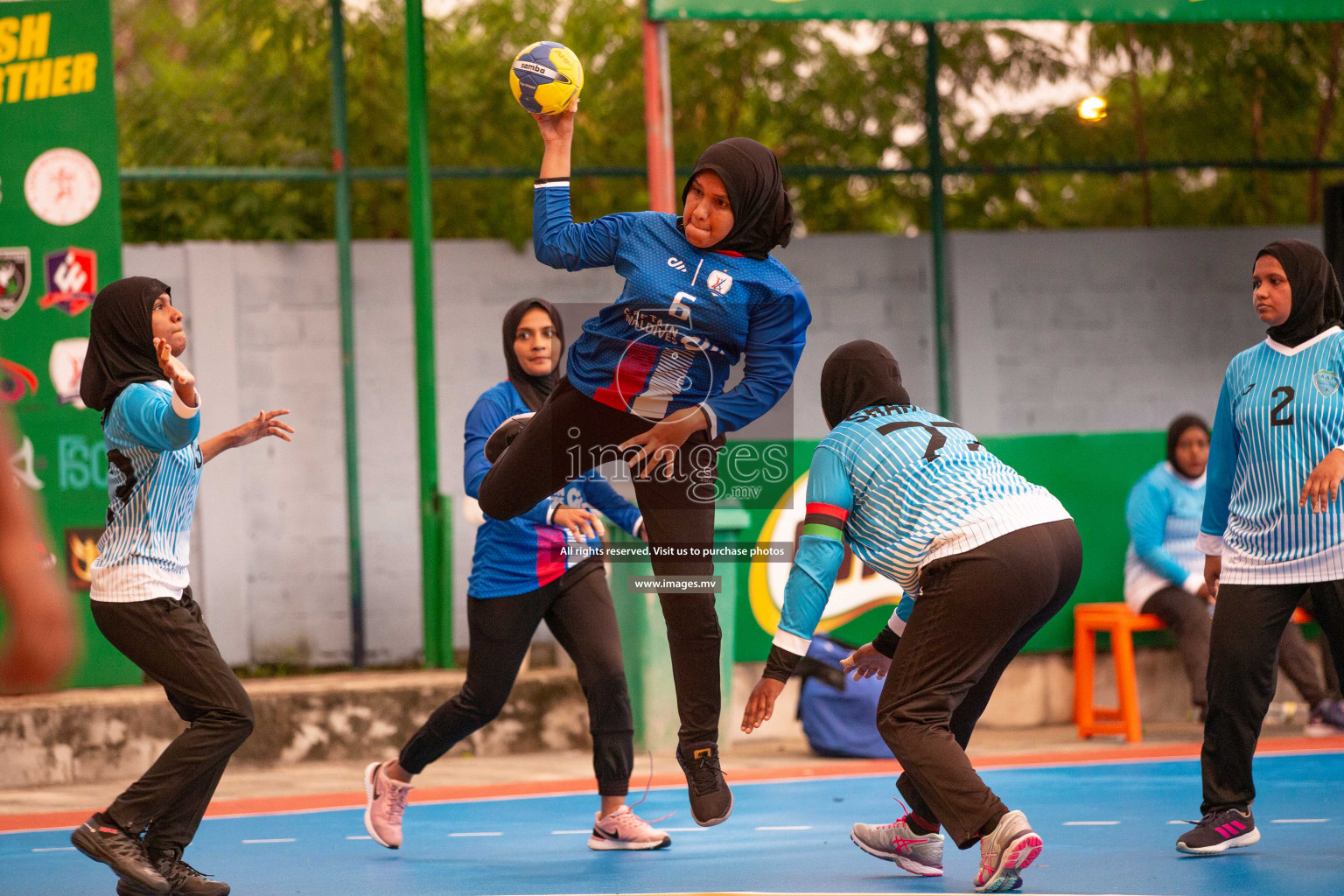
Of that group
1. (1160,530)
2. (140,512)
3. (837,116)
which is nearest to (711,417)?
(140,512)

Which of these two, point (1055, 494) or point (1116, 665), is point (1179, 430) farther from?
point (1116, 665)

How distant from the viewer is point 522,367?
6641 mm

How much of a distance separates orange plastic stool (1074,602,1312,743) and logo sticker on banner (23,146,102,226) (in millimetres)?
6421

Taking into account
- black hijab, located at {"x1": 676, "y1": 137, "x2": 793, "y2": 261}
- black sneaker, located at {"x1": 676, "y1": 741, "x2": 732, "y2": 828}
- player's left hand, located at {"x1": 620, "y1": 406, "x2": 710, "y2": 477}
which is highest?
black hijab, located at {"x1": 676, "y1": 137, "x2": 793, "y2": 261}

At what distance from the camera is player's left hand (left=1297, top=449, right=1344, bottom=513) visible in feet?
17.9

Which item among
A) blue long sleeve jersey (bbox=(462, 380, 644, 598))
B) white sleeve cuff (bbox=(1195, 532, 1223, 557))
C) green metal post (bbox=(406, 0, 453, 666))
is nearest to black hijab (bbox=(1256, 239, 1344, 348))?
white sleeve cuff (bbox=(1195, 532, 1223, 557))

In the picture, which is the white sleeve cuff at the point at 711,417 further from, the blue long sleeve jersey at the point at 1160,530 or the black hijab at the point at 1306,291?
the blue long sleeve jersey at the point at 1160,530

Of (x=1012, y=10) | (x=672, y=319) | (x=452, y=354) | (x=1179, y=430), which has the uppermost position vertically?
(x=1012, y=10)

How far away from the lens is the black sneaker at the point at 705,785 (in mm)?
5207

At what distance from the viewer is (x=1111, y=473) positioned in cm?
973

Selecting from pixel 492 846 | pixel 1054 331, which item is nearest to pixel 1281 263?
pixel 492 846

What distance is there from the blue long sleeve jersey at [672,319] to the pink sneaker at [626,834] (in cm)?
204

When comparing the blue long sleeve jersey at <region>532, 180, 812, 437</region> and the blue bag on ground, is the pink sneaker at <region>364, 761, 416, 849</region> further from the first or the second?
the blue bag on ground

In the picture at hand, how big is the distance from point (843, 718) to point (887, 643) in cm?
327
